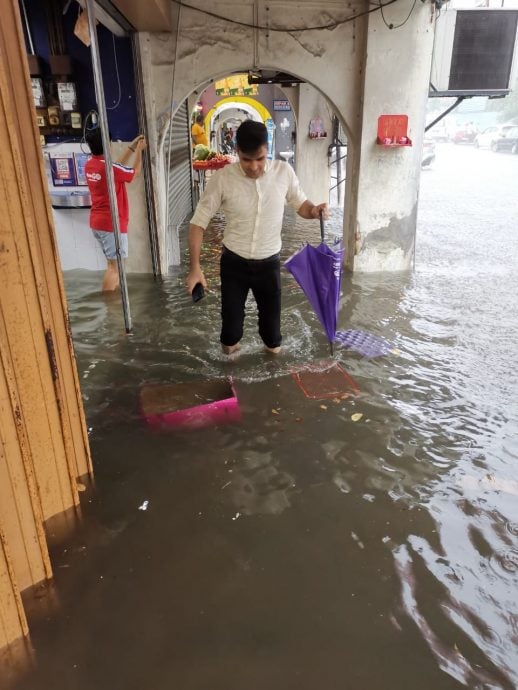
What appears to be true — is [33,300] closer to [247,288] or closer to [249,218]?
[249,218]

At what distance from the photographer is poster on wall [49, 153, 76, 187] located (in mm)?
6066

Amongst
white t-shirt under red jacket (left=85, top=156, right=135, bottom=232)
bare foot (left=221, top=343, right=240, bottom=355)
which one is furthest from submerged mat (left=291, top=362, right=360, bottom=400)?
white t-shirt under red jacket (left=85, top=156, right=135, bottom=232)

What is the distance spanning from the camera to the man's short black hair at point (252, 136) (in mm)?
3262

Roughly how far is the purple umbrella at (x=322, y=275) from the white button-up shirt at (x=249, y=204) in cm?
39

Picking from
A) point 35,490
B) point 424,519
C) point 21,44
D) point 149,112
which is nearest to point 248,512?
point 424,519

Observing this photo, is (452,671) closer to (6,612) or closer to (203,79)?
(6,612)

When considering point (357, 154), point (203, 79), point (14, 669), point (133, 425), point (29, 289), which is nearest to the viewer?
point (14, 669)

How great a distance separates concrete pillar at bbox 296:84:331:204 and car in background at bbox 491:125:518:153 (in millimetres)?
19944

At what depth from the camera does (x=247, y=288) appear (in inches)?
157

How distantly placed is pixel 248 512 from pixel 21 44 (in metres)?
2.36

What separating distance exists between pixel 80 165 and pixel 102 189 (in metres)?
1.14

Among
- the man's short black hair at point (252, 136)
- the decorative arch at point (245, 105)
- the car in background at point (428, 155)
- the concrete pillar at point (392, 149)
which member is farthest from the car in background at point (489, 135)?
the man's short black hair at point (252, 136)

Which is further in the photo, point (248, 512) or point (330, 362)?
point (330, 362)

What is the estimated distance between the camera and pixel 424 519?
97.9 inches
